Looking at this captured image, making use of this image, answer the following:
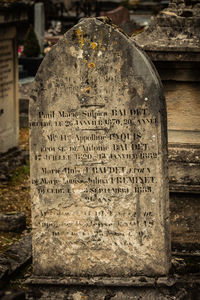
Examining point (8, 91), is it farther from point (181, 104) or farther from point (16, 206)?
point (181, 104)

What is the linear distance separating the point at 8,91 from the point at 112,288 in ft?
22.7

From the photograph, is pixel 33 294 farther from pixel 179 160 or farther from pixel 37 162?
pixel 179 160

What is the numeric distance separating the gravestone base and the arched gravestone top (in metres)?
0.10

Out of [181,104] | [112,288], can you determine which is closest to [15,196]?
[181,104]

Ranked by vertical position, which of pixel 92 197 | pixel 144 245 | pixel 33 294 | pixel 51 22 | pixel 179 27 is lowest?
pixel 33 294

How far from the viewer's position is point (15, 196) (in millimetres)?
9539

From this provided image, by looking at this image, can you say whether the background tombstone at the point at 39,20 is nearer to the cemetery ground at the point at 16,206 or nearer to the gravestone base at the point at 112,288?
the cemetery ground at the point at 16,206

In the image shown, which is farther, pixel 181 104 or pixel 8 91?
pixel 8 91

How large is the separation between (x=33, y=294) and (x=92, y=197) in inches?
35.0

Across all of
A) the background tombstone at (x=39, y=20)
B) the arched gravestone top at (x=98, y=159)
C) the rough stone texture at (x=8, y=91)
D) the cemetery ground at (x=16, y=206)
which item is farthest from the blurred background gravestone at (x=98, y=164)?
the background tombstone at (x=39, y=20)

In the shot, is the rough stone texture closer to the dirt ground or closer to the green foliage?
the dirt ground

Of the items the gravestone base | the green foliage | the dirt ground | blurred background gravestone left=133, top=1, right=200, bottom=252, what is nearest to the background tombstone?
the green foliage

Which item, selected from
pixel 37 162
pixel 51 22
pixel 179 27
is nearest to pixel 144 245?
pixel 37 162

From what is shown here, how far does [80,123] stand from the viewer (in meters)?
5.40
